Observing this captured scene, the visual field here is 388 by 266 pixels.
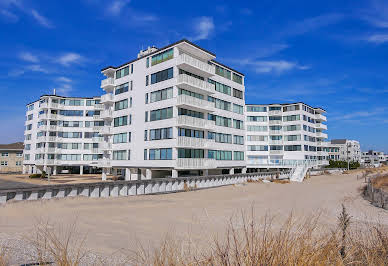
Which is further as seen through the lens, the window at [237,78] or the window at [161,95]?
the window at [237,78]

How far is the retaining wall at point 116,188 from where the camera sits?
17156 millimetres

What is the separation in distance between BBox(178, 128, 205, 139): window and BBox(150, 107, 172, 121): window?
260 cm

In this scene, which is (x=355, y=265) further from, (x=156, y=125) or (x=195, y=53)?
(x=195, y=53)

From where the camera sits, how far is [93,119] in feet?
225


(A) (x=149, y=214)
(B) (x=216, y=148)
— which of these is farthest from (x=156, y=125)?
(A) (x=149, y=214)

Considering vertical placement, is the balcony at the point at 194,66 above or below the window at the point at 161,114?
above

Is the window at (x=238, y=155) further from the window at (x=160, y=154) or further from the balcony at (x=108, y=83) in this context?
the balcony at (x=108, y=83)

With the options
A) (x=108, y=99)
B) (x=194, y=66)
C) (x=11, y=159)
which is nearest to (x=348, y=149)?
(x=194, y=66)

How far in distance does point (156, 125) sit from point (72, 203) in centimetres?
1809

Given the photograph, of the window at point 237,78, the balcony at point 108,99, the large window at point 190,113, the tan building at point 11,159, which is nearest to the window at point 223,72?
the window at point 237,78

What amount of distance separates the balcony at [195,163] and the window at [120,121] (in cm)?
1312

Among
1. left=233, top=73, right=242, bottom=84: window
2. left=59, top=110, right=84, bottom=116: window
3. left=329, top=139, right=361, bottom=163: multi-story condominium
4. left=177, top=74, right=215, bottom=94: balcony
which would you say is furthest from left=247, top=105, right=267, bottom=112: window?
left=329, top=139, right=361, bottom=163: multi-story condominium

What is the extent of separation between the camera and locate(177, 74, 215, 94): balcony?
3325cm

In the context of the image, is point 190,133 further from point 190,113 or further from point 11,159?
point 11,159
